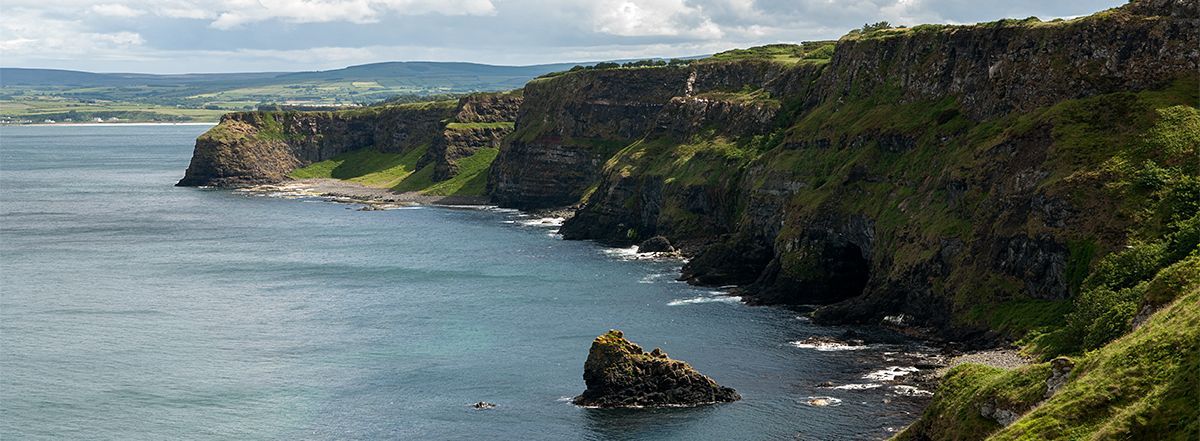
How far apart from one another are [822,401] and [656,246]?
92433 millimetres

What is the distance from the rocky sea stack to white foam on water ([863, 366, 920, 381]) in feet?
40.3

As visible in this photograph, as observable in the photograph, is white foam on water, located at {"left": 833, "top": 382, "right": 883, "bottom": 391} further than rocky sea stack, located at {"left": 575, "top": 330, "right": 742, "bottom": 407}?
Yes

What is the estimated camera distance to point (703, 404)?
100562 mm

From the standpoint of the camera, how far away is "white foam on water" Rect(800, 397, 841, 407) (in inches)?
3910

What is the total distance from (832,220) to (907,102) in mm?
21882

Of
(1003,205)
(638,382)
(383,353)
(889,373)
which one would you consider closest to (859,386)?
(889,373)

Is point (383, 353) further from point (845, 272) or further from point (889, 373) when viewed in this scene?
point (845, 272)

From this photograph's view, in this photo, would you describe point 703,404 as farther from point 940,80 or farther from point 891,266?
point 940,80

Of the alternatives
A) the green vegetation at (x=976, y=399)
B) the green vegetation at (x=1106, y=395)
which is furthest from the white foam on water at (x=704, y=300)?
the green vegetation at (x=1106, y=395)

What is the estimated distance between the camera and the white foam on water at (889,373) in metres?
107

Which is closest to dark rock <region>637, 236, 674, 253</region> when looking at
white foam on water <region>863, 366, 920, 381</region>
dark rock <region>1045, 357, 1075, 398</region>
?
white foam on water <region>863, 366, 920, 381</region>

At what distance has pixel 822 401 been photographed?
10000cm

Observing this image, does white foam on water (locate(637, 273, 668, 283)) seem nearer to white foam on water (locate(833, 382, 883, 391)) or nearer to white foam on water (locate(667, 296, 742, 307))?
white foam on water (locate(667, 296, 742, 307))

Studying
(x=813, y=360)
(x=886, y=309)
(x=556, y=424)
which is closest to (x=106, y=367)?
(x=556, y=424)
